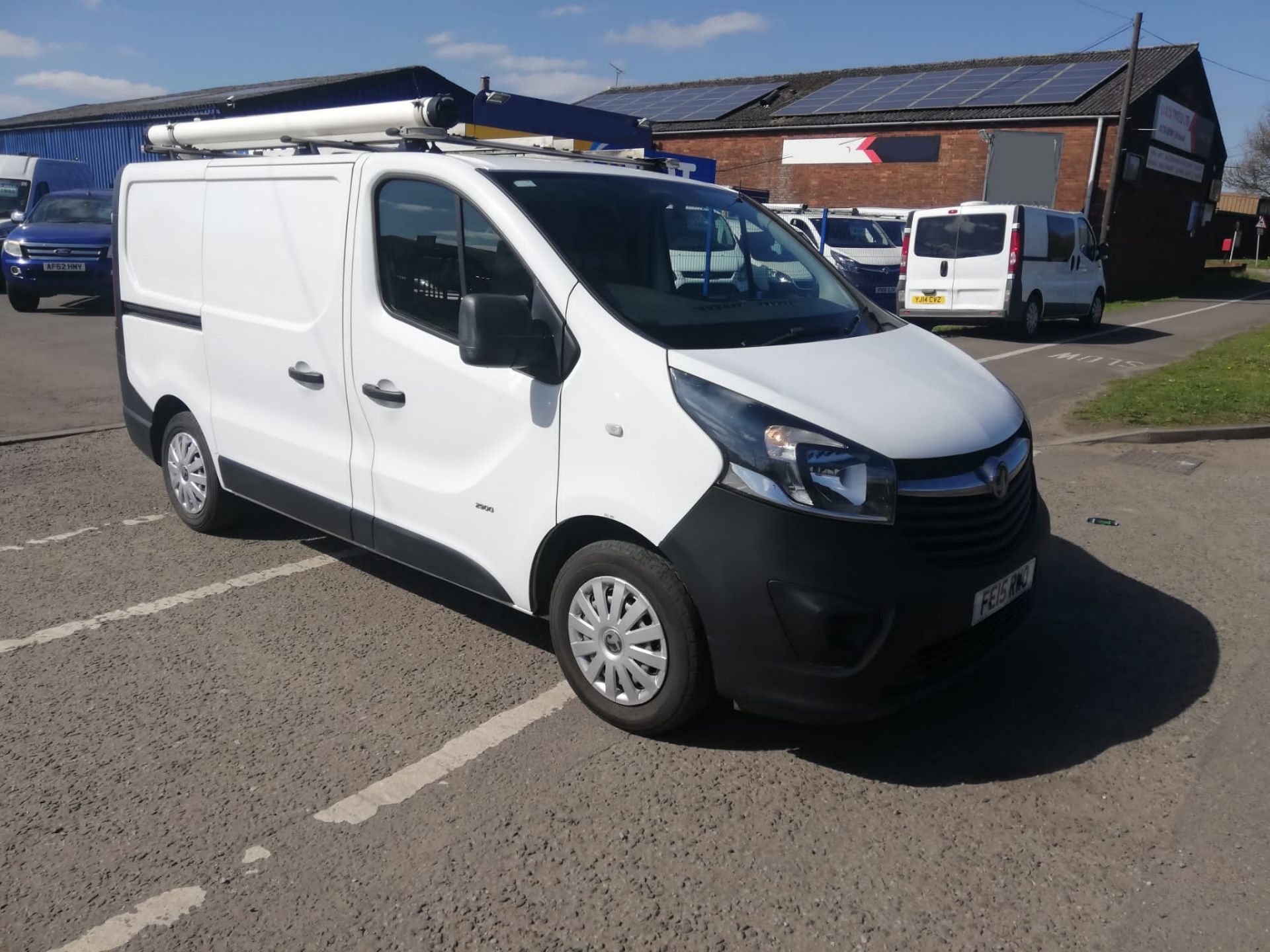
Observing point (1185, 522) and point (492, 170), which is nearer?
point (492, 170)

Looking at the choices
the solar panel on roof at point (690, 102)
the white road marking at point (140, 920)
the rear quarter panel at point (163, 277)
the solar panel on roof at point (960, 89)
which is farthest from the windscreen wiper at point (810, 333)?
the solar panel on roof at point (690, 102)

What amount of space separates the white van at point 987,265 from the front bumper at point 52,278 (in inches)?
497

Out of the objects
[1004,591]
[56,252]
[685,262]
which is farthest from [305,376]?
[56,252]

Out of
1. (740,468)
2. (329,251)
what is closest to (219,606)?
(329,251)

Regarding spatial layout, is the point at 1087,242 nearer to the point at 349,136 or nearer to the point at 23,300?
the point at 349,136

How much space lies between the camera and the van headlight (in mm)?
3100

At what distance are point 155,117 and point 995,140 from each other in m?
21.8

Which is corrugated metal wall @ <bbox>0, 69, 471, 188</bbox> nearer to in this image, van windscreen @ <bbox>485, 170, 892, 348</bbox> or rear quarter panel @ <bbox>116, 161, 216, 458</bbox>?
rear quarter panel @ <bbox>116, 161, 216, 458</bbox>

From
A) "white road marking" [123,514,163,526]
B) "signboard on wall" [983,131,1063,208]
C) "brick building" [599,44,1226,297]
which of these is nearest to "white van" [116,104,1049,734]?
"white road marking" [123,514,163,526]

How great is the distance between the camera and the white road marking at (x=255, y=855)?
2873mm

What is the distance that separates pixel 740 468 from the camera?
3.12 metres

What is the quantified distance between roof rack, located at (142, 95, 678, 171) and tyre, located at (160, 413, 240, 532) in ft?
4.65

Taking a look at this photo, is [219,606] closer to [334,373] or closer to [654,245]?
[334,373]

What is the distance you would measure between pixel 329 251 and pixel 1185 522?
16.5ft
